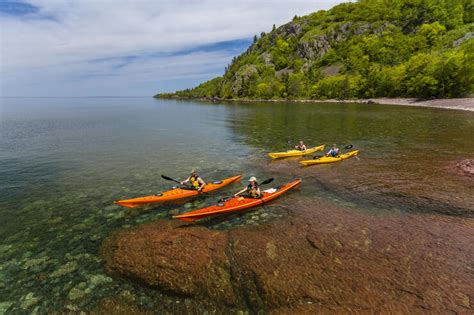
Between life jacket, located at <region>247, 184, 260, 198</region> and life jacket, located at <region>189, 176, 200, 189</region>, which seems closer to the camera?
life jacket, located at <region>247, 184, 260, 198</region>

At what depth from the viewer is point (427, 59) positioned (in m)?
95.8

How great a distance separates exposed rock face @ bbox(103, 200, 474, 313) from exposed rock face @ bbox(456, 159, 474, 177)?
31.0 ft

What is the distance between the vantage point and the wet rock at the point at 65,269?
10.7m

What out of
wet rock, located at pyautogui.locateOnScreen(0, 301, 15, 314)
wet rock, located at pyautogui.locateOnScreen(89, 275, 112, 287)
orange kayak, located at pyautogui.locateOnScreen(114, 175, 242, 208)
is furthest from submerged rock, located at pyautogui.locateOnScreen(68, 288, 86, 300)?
orange kayak, located at pyautogui.locateOnScreen(114, 175, 242, 208)

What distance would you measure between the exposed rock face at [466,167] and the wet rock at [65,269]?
85.0 feet

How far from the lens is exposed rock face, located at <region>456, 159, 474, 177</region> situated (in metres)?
20.6

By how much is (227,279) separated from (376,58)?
638 feet

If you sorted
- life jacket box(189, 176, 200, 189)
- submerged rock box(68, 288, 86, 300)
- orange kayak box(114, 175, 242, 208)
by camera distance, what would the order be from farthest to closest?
life jacket box(189, 176, 200, 189)
orange kayak box(114, 175, 242, 208)
submerged rock box(68, 288, 86, 300)

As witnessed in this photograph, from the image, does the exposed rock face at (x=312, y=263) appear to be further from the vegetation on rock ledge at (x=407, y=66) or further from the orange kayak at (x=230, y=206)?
the vegetation on rock ledge at (x=407, y=66)

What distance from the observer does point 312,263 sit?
431 inches

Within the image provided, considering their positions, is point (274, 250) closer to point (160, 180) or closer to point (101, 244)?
point (101, 244)

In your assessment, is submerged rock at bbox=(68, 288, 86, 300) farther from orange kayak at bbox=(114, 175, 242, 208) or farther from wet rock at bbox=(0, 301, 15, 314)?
orange kayak at bbox=(114, 175, 242, 208)

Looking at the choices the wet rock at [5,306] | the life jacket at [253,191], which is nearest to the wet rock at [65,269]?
the wet rock at [5,306]

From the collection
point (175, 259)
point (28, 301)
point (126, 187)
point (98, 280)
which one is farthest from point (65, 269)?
point (126, 187)
